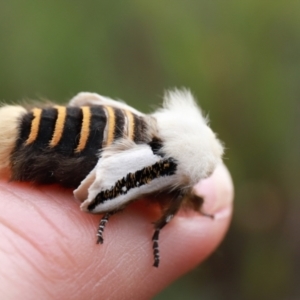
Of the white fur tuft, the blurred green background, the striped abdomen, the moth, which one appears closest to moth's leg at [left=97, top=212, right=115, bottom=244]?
the moth

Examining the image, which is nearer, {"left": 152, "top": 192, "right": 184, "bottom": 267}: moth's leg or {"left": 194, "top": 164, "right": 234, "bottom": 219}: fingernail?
{"left": 152, "top": 192, "right": 184, "bottom": 267}: moth's leg

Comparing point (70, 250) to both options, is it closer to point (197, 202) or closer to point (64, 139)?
point (64, 139)

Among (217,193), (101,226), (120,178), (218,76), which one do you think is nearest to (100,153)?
(120,178)

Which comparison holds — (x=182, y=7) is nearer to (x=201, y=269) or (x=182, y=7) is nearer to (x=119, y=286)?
(x=201, y=269)

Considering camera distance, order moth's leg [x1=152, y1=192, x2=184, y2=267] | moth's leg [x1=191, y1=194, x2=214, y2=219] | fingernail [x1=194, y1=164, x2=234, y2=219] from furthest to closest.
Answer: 1. fingernail [x1=194, y1=164, x2=234, y2=219]
2. moth's leg [x1=191, y1=194, x2=214, y2=219]
3. moth's leg [x1=152, y1=192, x2=184, y2=267]

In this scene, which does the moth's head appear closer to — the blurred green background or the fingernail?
the fingernail


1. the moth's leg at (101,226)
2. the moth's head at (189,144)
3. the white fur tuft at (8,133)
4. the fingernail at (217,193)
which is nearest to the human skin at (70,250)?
the moth's leg at (101,226)
